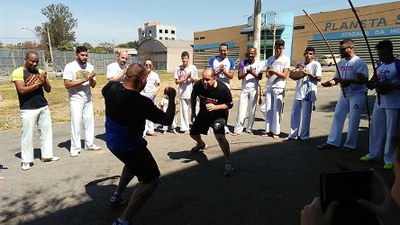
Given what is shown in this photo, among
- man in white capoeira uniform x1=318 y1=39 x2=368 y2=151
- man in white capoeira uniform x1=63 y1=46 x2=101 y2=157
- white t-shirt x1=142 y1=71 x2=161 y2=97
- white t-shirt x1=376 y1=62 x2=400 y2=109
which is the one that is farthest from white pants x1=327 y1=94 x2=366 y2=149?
man in white capoeira uniform x1=63 y1=46 x2=101 y2=157

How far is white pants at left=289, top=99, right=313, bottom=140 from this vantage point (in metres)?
7.01

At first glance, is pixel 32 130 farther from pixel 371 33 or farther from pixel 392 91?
pixel 371 33

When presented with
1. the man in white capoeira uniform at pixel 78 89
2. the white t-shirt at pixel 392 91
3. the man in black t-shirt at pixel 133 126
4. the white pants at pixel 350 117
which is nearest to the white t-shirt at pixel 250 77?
the white pants at pixel 350 117

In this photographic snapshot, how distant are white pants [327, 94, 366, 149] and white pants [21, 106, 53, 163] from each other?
548 centimetres

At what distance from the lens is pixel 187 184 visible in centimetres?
488

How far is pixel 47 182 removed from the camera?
5125mm

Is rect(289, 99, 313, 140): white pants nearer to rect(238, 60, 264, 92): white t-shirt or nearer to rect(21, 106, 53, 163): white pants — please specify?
rect(238, 60, 264, 92): white t-shirt

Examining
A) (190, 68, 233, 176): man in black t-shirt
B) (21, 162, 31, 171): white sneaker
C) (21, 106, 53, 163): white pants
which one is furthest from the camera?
(21, 162, 31, 171): white sneaker

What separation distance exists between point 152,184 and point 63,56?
4482 cm

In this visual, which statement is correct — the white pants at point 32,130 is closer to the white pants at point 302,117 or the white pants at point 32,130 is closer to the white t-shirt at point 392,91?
the white pants at point 302,117

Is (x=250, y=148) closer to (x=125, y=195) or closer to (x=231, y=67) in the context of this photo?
(x=231, y=67)

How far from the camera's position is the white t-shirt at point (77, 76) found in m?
6.14

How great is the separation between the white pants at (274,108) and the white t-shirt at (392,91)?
7.83 feet

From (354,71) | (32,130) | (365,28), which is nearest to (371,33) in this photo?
(365,28)
